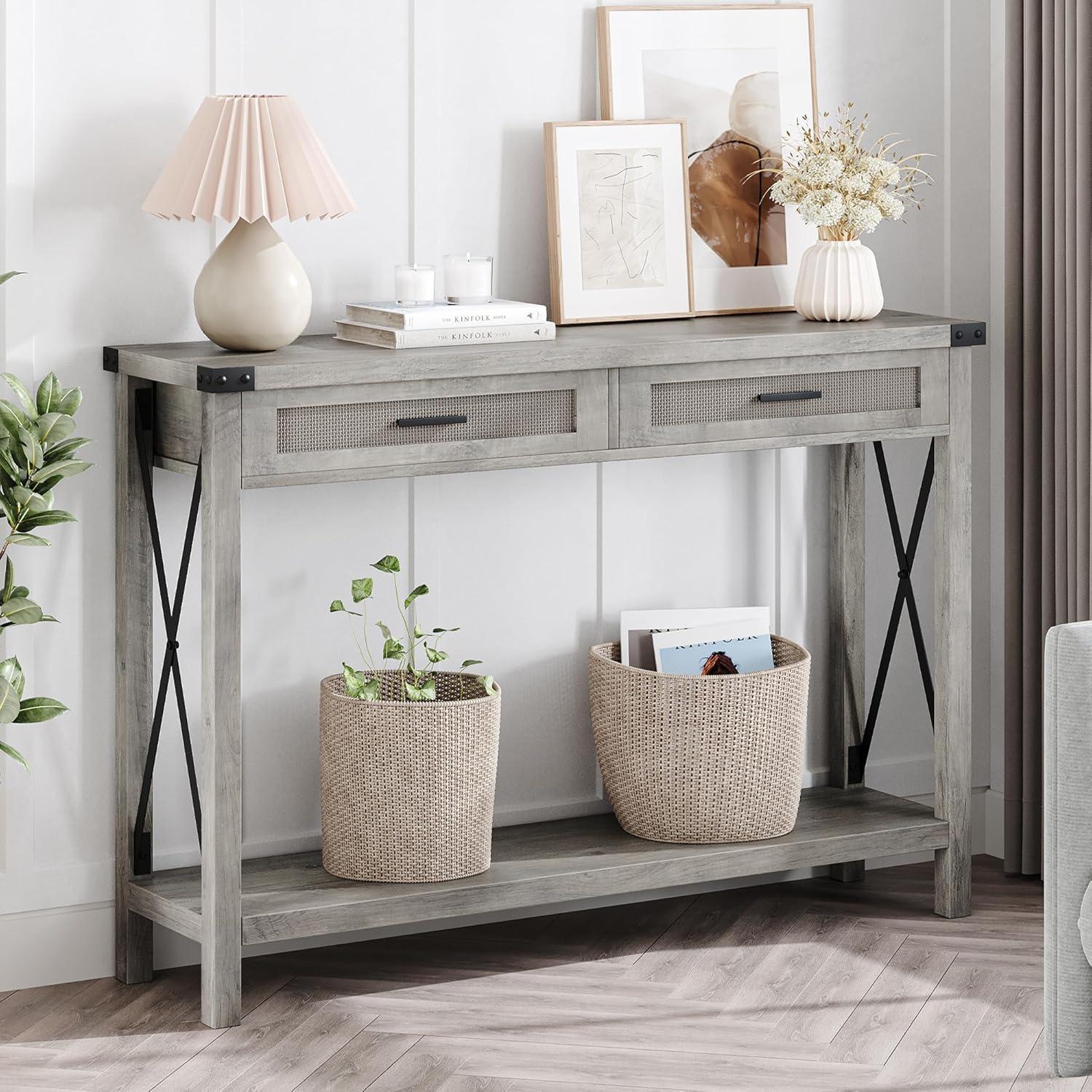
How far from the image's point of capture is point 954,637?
3.27 meters

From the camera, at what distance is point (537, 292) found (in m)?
3.25

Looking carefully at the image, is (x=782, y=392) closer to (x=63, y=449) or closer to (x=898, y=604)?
(x=898, y=604)

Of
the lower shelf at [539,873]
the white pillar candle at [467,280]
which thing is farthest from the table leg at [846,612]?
the white pillar candle at [467,280]

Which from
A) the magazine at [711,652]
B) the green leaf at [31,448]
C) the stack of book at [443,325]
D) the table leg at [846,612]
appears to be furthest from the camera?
the table leg at [846,612]

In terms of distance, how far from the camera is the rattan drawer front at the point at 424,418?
8.86 feet

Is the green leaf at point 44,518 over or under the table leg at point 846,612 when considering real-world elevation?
over

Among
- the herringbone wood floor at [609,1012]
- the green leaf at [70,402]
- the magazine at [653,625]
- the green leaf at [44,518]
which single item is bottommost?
the herringbone wood floor at [609,1012]

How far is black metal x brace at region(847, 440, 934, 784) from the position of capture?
3.39 metres

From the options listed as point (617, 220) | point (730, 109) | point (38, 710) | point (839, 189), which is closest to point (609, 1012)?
point (38, 710)

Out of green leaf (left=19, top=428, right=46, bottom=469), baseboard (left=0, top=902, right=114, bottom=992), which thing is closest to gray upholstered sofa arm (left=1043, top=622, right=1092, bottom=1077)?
green leaf (left=19, top=428, right=46, bottom=469)

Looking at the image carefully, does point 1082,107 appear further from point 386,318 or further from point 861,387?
point 386,318

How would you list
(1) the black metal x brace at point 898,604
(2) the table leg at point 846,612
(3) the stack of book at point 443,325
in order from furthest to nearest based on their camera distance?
(2) the table leg at point 846,612 → (1) the black metal x brace at point 898,604 → (3) the stack of book at point 443,325

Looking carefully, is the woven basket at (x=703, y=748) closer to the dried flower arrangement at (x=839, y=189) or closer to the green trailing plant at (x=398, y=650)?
the green trailing plant at (x=398, y=650)

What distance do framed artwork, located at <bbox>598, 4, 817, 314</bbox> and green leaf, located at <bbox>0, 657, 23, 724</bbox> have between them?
1388mm
